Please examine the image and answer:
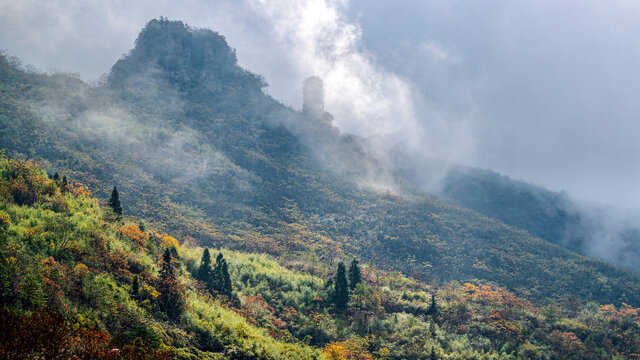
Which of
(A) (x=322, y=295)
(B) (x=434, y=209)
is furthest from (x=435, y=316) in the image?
(B) (x=434, y=209)

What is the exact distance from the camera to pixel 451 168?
135 m

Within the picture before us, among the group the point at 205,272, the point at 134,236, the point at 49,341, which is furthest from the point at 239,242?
the point at 49,341

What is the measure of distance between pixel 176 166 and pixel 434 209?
58.6 meters

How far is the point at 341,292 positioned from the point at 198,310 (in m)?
16.6

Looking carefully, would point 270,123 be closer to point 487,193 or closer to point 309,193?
point 309,193

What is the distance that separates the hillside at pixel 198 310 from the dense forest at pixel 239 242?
0.38 feet

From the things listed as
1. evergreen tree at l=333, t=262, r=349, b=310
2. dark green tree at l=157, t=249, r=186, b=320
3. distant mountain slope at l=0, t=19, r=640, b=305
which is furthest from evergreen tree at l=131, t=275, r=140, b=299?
distant mountain slope at l=0, t=19, r=640, b=305

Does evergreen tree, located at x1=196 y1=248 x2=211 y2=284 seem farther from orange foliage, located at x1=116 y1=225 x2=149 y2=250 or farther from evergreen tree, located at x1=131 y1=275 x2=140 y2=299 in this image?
evergreen tree, located at x1=131 y1=275 x2=140 y2=299

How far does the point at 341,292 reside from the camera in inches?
1299

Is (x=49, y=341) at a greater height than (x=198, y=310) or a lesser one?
greater

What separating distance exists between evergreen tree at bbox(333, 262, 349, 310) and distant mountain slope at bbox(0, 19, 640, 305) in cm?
2151

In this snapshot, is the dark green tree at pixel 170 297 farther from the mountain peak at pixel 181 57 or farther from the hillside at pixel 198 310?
the mountain peak at pixel 181 57

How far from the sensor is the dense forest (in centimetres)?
1605

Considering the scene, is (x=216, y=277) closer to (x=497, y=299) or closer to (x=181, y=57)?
(x=497, y=299)
